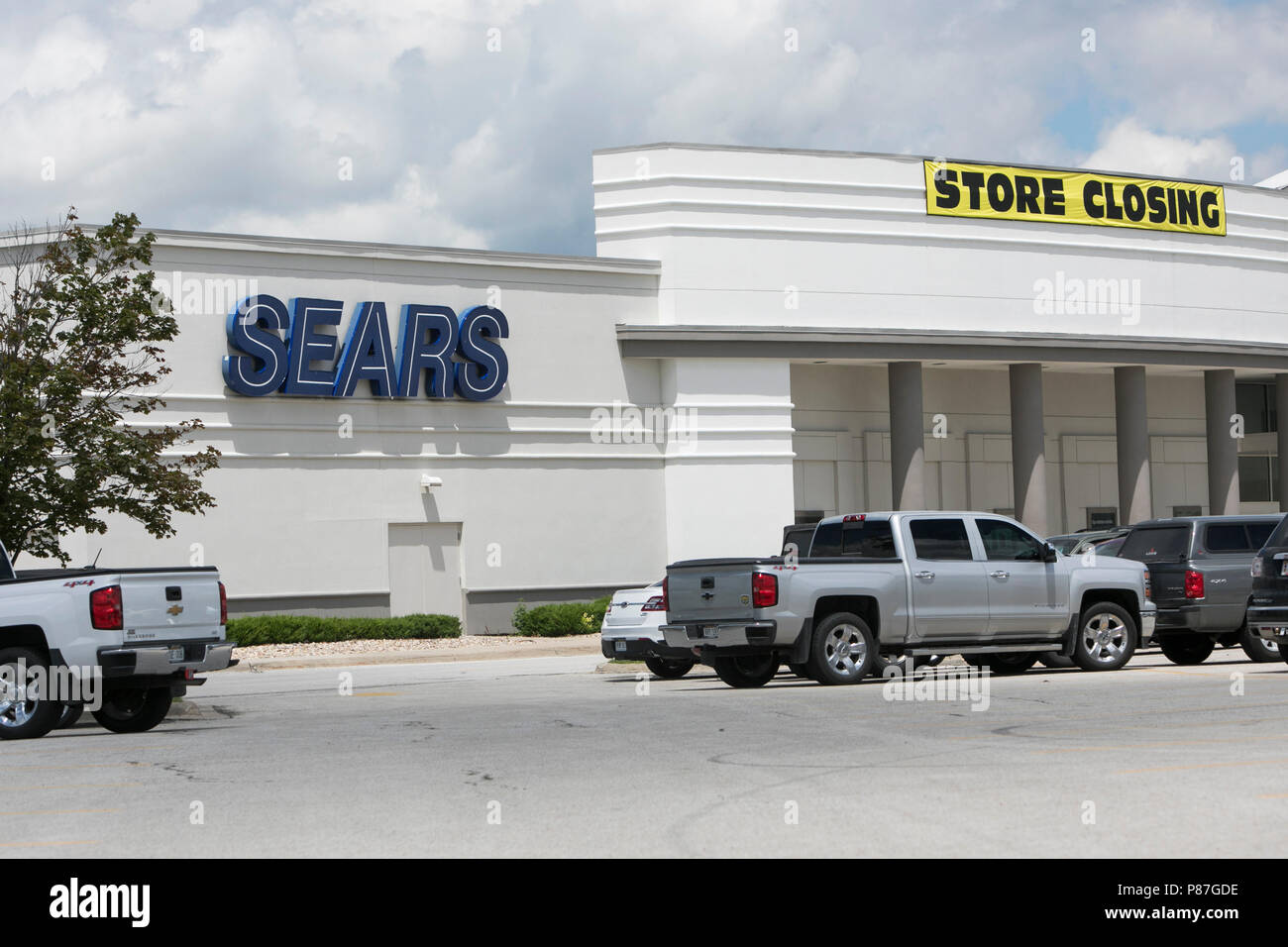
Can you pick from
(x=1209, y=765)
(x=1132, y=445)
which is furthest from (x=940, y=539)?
(x=1132, y=445)

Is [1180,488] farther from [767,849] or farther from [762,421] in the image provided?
[767,849]

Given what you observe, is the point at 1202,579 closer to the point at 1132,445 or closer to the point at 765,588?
the point at 765,588

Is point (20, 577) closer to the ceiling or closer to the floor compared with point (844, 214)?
closer to the floor

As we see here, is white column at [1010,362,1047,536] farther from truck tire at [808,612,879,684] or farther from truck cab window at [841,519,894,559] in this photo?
truck tire at [808,612,879,684]

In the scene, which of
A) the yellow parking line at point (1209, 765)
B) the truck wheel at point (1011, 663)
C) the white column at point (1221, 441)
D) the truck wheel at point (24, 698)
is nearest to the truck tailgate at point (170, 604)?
the truck wheel at point (24, 698)

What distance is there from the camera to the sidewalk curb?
92.4 feet

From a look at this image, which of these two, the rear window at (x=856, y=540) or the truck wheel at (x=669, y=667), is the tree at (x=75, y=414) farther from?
the rear window at (x=856, y=540)

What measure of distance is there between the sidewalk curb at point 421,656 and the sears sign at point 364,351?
19.2 feet

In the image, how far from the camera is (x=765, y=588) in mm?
18016

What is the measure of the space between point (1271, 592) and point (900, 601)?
4.27 m

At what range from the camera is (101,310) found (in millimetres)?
21062

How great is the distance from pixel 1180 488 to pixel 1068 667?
27.1m

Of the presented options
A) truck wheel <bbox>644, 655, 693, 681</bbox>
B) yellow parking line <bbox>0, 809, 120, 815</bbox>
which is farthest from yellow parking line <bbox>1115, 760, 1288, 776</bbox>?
truck wheel <bbox>644, 655, 693, 681</bbox>
